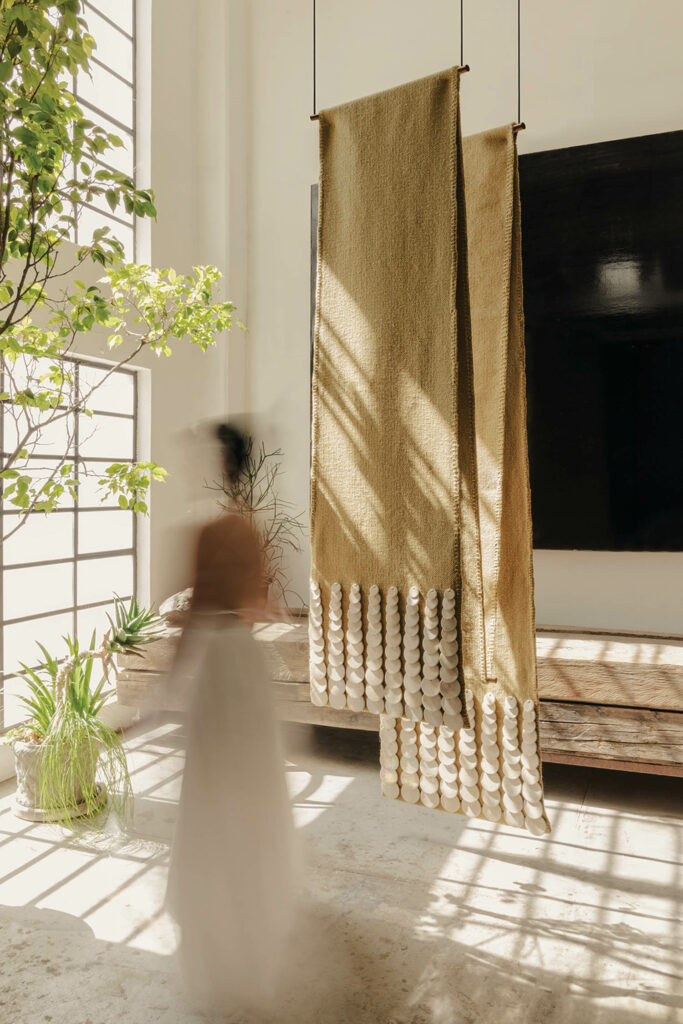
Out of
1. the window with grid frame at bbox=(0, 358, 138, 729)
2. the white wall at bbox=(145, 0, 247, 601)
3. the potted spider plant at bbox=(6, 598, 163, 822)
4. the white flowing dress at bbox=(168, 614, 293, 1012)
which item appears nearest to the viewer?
the white flowing dress at bbox=(168, 614, 293, 1012)

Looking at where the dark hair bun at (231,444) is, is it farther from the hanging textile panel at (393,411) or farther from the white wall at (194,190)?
the white wall at (194,190)

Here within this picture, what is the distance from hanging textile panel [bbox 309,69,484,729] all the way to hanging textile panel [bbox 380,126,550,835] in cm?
17

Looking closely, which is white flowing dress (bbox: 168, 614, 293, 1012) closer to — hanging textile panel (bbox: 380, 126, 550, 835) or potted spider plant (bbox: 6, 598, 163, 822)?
hanging textile panel (bbox: 380, 126, 550, 835)

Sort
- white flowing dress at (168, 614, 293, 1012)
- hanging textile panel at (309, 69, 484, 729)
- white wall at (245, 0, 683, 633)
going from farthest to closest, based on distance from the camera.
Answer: white wall at (245, 0, 683, 633) → white flowing dress at (168, 614, 293, 1012) → hanging textile panel at (309, 69, 484, 729)

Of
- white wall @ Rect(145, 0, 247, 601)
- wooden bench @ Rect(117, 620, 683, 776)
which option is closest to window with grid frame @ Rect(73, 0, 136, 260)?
white wall @ Rect(145, 0, 247, 601)

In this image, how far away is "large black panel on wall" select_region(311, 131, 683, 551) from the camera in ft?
11.7

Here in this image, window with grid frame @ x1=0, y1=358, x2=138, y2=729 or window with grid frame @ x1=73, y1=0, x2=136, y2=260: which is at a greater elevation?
window with grid frame @ x1=73, y1=0, x2=136, y2=260

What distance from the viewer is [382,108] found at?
49.8 inches

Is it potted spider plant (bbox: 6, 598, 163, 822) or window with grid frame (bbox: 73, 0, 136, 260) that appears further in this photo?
window with grid frame (bbox: 73, 0, 136, 260)

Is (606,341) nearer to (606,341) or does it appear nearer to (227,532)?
(606,341)

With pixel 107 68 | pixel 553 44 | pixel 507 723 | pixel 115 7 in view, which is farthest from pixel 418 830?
pixel 115 7

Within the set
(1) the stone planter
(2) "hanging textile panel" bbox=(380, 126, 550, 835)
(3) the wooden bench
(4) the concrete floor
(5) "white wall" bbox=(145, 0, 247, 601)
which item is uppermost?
(5) "white wall" bbox=(145, 0, 247, 601)

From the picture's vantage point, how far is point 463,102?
408 centimetres

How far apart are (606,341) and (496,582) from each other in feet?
8.52
